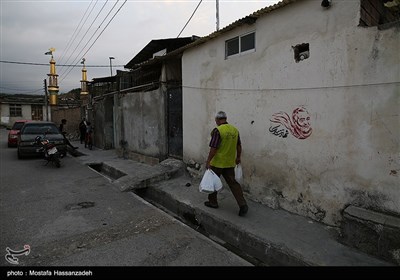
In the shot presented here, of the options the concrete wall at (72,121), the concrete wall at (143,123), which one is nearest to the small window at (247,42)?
the concrete wall at (143,123)

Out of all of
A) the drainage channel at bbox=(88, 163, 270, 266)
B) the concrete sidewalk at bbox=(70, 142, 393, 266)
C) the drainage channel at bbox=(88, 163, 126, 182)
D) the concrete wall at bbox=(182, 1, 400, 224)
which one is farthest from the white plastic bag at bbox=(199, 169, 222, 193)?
the drainage channel at bbox=(88, 163, 126, 182)

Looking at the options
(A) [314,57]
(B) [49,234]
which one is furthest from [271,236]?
(B) [49,234]

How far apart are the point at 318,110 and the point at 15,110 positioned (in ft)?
144

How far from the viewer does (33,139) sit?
1186 cm

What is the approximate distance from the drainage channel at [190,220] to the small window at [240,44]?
3.48 m

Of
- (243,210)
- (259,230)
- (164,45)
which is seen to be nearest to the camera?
(259,230)

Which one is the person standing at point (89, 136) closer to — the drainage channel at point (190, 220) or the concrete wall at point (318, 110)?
the drainage channel at point (190, 220)

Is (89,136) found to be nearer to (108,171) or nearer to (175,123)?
(108,171)

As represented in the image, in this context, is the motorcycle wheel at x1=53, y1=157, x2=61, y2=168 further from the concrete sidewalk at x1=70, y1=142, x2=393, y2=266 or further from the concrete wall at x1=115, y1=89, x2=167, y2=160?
the concrete sidewalk at x1=70, y1=142, x2=393, y2=266

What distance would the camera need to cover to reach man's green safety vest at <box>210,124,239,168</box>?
15.5 feet

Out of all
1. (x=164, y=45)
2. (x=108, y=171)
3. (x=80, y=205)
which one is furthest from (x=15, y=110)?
(x=80, y=205)

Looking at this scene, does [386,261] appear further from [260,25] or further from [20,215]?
[20,215]

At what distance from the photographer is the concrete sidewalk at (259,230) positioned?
339 centimetres

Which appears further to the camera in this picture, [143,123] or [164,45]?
[164,45]
